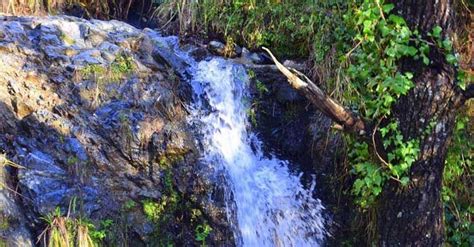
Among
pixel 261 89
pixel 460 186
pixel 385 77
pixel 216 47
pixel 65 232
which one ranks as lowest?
pixel 65 232

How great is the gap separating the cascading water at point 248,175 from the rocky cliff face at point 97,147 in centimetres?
19

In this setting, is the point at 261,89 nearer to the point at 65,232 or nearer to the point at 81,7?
the point at 65,232

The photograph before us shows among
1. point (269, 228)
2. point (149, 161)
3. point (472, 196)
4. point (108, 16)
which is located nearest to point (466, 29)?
point (472, 196)

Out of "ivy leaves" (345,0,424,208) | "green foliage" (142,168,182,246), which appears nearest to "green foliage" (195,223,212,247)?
"green foliage" (142,168,182,246)

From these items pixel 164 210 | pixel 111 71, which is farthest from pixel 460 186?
pixel 111 71

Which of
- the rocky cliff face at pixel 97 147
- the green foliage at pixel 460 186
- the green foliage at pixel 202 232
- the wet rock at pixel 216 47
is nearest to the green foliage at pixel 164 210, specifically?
the rocky cliff face at pixel 97 147

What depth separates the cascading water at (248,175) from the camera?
4.14m

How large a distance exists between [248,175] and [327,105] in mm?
1312

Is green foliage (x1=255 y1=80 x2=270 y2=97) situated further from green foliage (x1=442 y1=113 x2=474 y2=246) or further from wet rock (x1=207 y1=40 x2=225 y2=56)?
green foliage (x1=442 y1=113 x2=474 y2=246)

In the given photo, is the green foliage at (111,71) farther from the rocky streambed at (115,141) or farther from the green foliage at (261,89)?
the green foliage at (261,89)

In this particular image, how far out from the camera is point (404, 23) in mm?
3074

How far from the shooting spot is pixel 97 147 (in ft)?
13.1

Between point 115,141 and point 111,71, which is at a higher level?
point 111,71

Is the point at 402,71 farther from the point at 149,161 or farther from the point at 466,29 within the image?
the point at 149,161
